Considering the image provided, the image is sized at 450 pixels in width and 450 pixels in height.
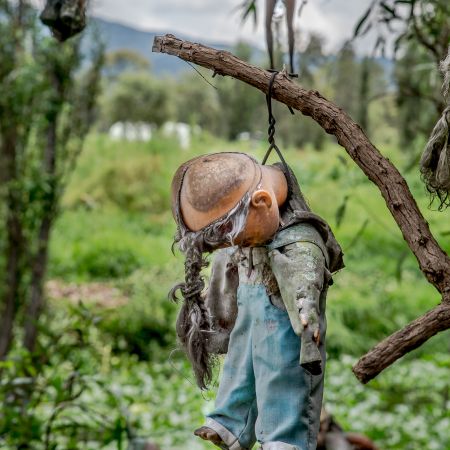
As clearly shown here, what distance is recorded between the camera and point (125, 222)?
9320 millimetres

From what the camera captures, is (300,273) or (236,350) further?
(236,350)

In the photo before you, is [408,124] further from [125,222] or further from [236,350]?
[236,350]

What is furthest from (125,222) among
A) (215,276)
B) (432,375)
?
(215,276)

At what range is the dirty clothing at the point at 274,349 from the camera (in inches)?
43.4

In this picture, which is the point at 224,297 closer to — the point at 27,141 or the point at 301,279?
the point at 301,279

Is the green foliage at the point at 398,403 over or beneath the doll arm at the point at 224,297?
beneath

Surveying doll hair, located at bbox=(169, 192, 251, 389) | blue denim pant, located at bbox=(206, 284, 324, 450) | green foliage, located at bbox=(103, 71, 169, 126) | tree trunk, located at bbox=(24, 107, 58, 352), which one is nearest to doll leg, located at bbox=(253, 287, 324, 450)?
blue denim pant, located at bbox=(206, 284, 324, 450)

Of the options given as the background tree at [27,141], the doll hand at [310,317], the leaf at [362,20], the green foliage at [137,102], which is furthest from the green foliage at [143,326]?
the green foliage at [137,102]

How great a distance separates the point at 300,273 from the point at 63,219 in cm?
851

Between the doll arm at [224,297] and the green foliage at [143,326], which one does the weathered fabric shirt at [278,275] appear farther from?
the green foliage at [143,326]

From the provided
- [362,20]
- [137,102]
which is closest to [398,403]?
[362,20]

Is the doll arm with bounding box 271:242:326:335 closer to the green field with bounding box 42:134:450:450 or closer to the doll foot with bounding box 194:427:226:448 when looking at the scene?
the doll foot with bounding box 194:427:226:448

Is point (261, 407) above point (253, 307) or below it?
below

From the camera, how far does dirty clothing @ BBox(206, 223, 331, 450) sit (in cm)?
110
